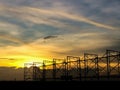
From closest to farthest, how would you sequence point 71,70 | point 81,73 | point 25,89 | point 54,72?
point 25,89, point 81,73, point 71,70, point 54,72

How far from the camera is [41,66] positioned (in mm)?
85688

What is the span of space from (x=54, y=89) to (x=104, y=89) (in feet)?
18.1

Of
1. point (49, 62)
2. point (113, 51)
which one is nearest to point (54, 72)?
point (49, 62)

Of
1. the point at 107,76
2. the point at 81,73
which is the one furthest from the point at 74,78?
the point at 107,76

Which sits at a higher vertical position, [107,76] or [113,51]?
[113,51]

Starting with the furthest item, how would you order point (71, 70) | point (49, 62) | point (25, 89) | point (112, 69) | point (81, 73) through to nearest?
point (49, 62), point (71, 70), point (81, 73), point (112, 69), point (25, 89)

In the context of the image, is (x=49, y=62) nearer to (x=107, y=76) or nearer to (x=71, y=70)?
(x=71, y=70)

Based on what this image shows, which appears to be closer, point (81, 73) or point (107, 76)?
point (107, 76)

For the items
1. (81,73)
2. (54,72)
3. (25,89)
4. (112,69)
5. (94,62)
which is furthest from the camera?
(54,72)

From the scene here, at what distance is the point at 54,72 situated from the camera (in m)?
76.3

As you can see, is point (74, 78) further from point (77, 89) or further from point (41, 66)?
point (77, 89)

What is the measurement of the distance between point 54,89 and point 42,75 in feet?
185


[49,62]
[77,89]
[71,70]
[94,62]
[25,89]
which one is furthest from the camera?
[49,62]

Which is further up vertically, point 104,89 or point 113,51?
point 113,51
